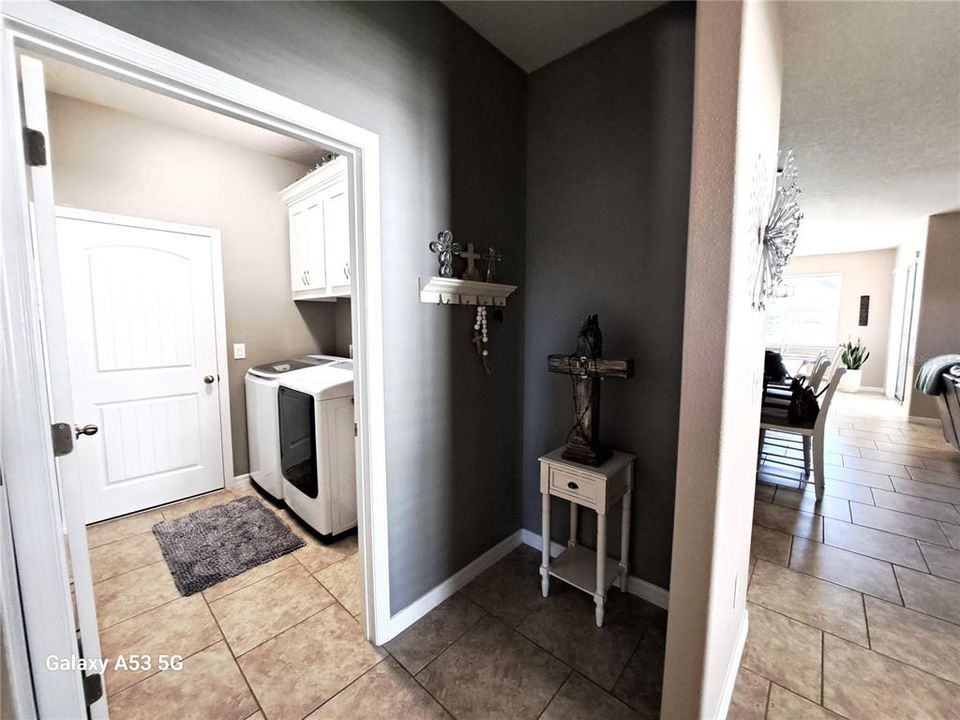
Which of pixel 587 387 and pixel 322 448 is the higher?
pixel 587 387

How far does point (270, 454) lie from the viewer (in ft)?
9.43

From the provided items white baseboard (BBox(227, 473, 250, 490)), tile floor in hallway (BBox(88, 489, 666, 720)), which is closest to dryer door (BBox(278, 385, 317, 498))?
tile floor in hallway (BBox(88, 489, 666, 720))

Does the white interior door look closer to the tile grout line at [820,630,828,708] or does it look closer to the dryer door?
the dryer door

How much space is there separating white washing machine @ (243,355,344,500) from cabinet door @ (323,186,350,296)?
0.64 metres

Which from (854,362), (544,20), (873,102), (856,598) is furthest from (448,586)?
(854,362)

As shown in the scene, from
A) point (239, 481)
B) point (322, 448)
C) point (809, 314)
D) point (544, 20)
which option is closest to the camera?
point (544, 20)

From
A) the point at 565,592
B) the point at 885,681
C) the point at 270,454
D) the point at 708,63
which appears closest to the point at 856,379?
the point at 885,681

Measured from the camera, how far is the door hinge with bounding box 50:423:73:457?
106 cm

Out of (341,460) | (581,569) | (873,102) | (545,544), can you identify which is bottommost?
(581,569)

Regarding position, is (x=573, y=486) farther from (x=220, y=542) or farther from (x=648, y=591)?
(x=220, y=542)

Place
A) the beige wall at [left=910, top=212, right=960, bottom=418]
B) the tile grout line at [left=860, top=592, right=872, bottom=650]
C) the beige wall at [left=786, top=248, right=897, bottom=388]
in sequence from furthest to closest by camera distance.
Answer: the beige wall at [left=786, top=248, right=897, bottom=388]
the beige wall at [left=910, top=212, right=960, bottom=418]
the tile grout line at [left=860, top=592, right=872, bottom=650]

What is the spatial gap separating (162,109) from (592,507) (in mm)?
3560

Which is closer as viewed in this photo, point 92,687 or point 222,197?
point 92,687

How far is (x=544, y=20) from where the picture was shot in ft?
5.90
